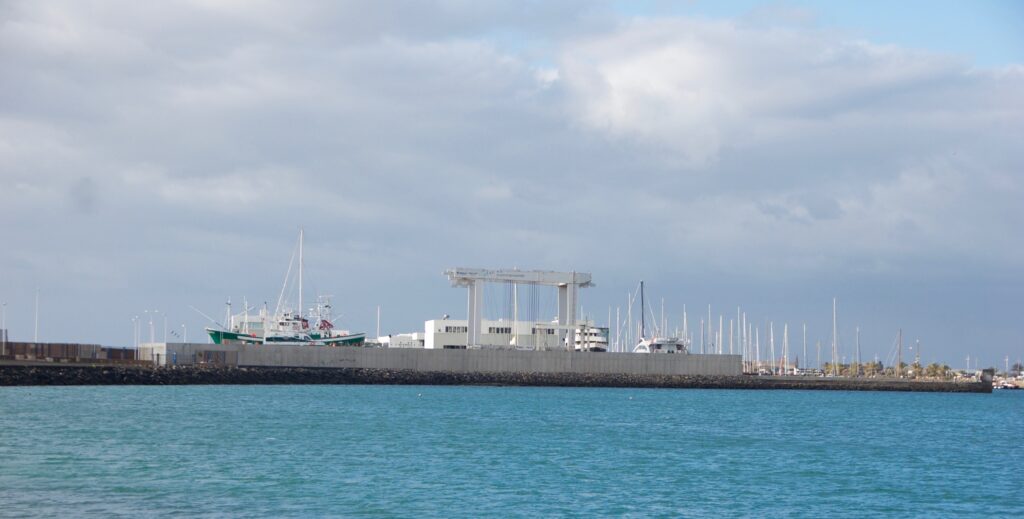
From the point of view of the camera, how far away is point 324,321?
10731 cm

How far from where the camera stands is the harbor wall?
312ft

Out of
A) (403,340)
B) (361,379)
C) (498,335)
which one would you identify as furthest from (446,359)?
(403,340)

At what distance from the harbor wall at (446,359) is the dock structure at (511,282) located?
246cm

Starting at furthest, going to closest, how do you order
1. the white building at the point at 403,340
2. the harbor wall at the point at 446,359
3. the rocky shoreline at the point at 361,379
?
the white building at the point at 403,340 < the harbor wall at the point at 446,359 < the rocky shoreline at the point at 361,379

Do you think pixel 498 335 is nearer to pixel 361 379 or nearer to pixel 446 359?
pixel 446 359

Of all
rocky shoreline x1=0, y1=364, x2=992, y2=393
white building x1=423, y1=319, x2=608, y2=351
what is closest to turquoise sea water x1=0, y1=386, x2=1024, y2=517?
rocky shoreline x1=0, y1=364, x2=992, y2=393

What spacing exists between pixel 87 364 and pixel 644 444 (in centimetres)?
5605

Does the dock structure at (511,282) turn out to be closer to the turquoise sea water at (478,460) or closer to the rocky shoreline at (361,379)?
the rocky shoreline at (361,379)

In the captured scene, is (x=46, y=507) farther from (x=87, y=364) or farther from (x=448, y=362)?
(x=448, y=362)

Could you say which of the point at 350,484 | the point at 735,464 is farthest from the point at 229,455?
the point at 735,464

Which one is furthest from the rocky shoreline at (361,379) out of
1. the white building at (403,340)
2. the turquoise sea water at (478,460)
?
the white building at (403,340)

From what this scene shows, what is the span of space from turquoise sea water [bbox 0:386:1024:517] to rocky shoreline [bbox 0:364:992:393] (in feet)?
43.9

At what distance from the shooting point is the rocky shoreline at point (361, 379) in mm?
85062

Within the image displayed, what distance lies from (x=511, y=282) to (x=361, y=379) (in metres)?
15.5
